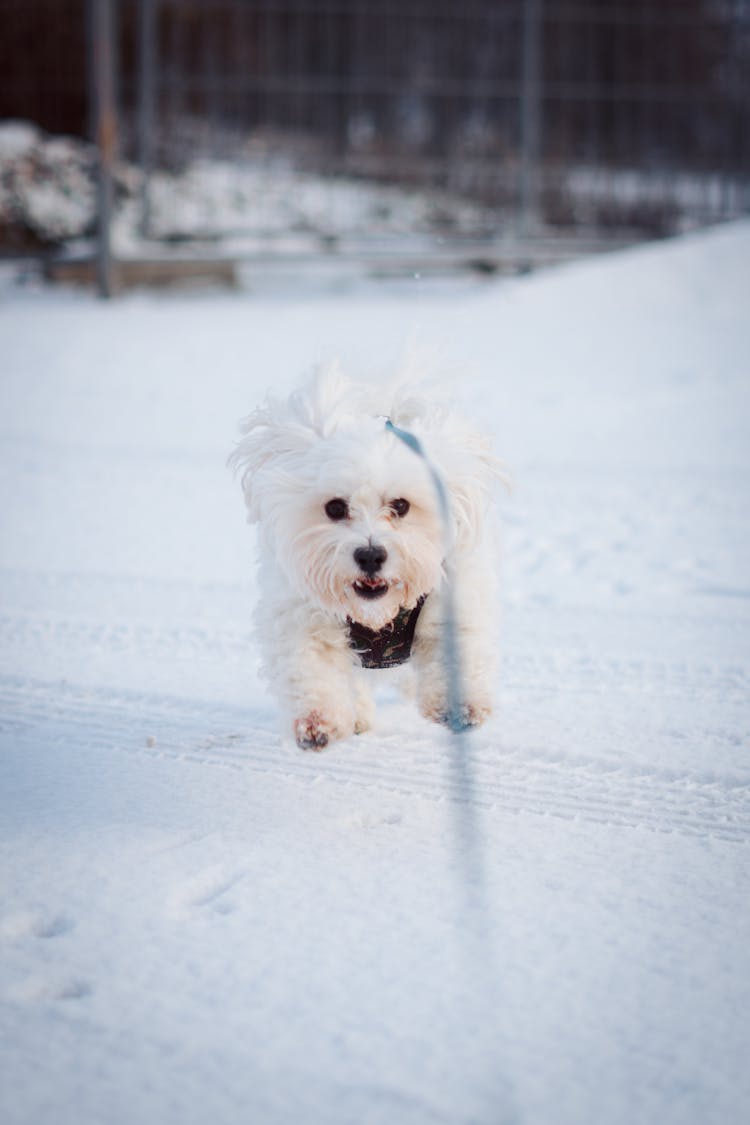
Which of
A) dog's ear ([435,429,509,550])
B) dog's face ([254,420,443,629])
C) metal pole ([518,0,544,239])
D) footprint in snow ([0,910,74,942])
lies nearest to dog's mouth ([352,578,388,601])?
dog's face ([254,420,443,629])

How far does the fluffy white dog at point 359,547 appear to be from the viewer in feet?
8.24

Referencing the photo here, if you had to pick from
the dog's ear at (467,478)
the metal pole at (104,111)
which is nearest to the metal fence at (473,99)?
the metal pole at (104,111)

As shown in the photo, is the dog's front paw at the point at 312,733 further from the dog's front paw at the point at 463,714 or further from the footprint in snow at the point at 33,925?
the footprint in snow at the point at 33,925

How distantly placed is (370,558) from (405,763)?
2.09 feet

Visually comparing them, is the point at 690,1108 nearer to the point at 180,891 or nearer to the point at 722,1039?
the point at 722,1039

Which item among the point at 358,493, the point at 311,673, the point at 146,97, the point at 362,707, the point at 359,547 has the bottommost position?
the point at 362,707

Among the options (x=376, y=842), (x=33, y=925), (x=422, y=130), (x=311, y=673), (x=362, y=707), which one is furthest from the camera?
(x=422, y=130)

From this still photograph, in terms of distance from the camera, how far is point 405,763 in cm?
280

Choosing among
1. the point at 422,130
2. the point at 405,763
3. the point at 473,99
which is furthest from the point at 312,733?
the point at 473,99

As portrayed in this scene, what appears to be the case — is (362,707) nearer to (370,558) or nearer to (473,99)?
(370,558)

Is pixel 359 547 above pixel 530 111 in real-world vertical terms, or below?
below

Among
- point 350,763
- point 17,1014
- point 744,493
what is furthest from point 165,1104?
point 744,493

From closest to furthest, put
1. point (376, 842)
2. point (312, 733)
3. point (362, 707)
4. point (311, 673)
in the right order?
point (376, 842), point (312, 733), point (311, 673), point (362, 707)

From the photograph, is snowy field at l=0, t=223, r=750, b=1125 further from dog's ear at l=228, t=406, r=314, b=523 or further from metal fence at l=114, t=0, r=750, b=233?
metal fence at l=114, t=0, r=750, b=233
